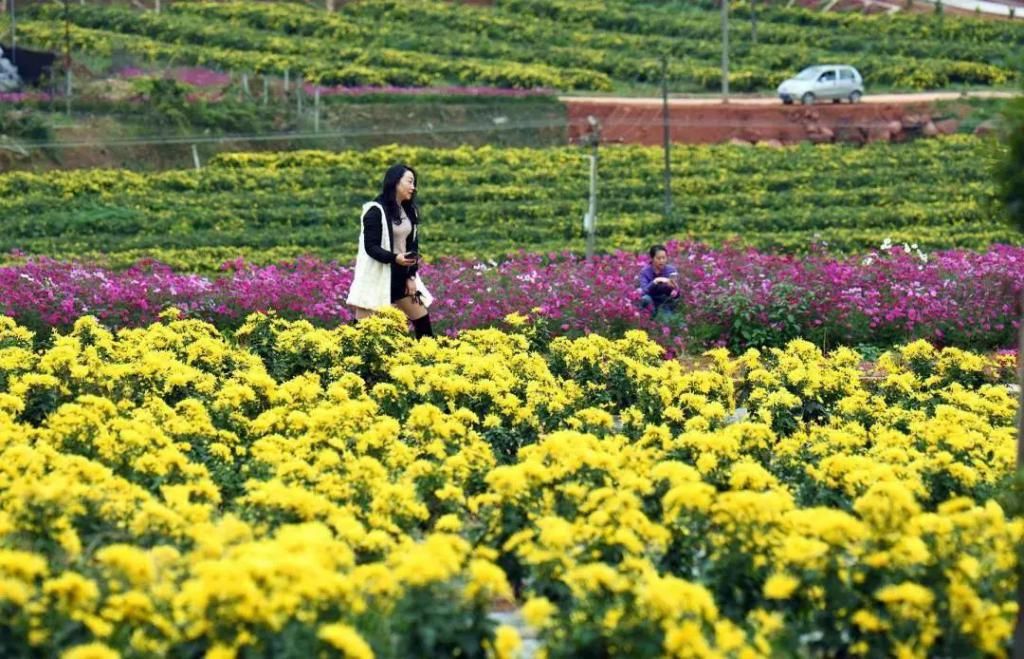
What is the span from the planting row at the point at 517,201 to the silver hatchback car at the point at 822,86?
3.30 meters

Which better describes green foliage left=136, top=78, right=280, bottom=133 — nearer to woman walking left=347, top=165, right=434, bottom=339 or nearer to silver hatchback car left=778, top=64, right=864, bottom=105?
silver hatchback car left=778, top=64, right=864, bottom=105

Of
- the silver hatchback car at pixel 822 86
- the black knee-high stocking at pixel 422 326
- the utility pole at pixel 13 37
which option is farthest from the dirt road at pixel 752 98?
the black knee-high stocking at pixel 422 326

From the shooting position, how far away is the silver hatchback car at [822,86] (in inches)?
1560

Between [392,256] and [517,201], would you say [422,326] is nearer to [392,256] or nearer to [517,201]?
[392,256]

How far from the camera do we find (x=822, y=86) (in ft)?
130

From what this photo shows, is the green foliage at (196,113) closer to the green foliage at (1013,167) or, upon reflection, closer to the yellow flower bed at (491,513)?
the yellow flower bed at (491,513)

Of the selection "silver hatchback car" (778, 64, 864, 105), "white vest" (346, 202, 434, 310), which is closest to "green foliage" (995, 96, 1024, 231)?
"white vest" (346, 202, 434, 310)

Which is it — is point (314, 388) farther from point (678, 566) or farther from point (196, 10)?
point (196, 10)

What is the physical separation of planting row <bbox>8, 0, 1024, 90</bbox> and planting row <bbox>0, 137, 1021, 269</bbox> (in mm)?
7365

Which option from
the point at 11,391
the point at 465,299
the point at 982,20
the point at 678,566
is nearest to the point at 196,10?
the point at 982,20

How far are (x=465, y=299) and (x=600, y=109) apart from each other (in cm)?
2330

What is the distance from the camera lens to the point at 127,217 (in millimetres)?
29844

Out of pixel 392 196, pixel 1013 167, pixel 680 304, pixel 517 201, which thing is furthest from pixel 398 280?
pixel 517 201

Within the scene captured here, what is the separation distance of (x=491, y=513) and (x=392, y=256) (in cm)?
477
